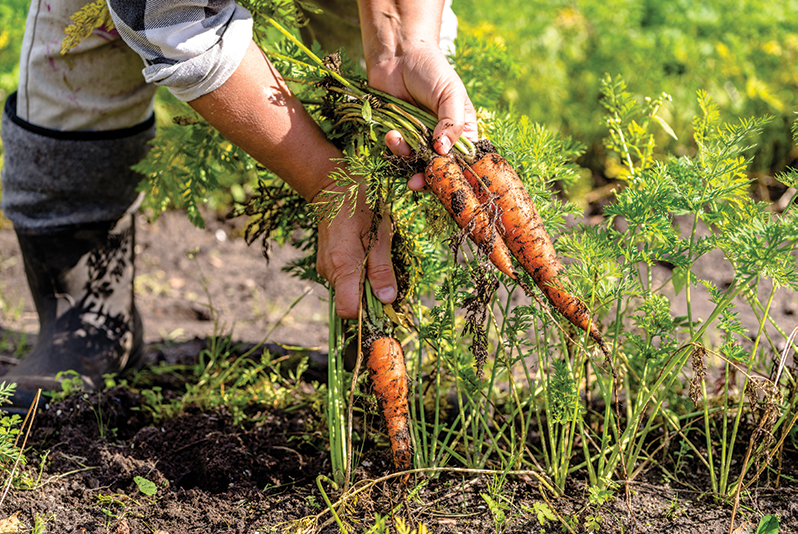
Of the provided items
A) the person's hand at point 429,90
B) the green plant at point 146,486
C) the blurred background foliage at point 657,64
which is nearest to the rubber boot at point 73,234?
the green plant at point 146,486

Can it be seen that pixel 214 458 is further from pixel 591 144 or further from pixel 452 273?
pixel 591 144

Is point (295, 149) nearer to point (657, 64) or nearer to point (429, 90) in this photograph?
point (429, 90)

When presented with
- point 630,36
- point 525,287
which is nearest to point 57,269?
point 525,287

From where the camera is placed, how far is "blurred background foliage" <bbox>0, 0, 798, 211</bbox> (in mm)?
3564

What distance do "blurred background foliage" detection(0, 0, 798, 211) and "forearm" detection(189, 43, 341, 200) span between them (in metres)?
2.18

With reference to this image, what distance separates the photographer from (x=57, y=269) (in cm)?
204

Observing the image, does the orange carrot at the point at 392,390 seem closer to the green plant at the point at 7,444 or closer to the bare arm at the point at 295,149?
the bare arm at the point at 295,149

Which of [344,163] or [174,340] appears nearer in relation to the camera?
[344,163]

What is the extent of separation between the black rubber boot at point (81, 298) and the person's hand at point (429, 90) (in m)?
1.16

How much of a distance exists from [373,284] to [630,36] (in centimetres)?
304

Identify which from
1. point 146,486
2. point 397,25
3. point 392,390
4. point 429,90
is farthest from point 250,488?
point 397,25

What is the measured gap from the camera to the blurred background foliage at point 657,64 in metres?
3.56

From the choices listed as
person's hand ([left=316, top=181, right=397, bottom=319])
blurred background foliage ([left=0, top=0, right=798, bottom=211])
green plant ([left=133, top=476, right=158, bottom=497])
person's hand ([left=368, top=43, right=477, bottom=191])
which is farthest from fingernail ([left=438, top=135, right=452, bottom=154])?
blurred background foliage ([left=0, top=0, right=798, bottom=211])

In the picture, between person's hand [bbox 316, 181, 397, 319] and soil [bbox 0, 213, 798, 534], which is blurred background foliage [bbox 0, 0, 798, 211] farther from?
person's hand [bbox 316, 181, 397, 319]
